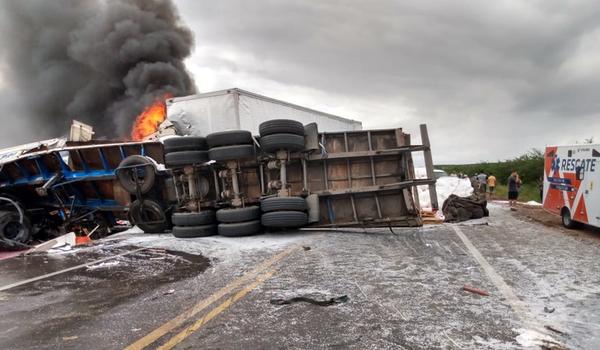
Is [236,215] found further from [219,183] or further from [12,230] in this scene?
[12,230]

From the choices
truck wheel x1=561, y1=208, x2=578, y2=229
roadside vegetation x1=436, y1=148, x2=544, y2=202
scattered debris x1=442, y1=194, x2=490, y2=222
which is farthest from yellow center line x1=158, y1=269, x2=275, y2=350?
roadside vegetation x1=436, y1=148, x2=544, y2=202

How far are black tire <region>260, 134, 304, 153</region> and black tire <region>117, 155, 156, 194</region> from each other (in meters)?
2.40

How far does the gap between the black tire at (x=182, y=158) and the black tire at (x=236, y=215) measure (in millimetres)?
1139

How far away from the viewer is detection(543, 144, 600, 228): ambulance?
356 inches

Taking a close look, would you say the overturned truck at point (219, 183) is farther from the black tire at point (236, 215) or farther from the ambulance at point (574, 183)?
the ambulance at point (574, 183)

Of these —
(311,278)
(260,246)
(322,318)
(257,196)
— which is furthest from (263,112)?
(322,318)

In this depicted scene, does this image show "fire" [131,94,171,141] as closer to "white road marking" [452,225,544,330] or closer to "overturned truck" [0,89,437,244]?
"overturned truck" [0,89,437,244]

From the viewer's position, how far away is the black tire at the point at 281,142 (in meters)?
7.25

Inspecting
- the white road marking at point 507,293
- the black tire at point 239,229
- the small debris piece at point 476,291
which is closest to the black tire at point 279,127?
the black tire at point 239,229

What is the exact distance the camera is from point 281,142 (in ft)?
23.7

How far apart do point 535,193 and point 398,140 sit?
19.1 meters

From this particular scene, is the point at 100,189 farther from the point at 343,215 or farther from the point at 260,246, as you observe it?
the point at 343,215

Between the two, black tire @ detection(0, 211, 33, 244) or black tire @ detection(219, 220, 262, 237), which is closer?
black tire @ detection(219, 220, 262, 237)

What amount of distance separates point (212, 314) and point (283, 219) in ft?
12.7
